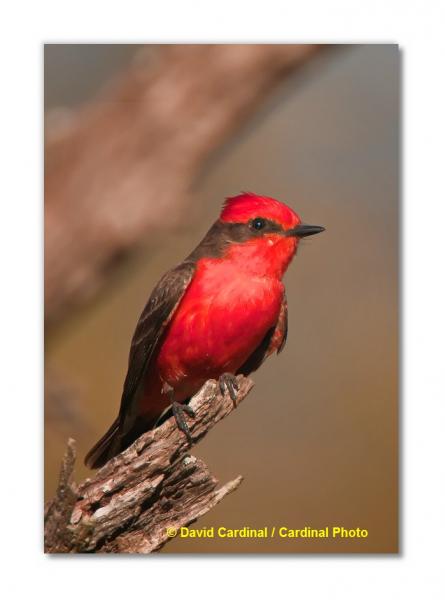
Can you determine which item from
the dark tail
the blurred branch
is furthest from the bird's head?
the dark tail

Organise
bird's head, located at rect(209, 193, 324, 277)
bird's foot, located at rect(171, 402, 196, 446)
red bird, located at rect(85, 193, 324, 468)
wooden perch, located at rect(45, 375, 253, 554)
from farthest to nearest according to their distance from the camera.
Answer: bird's head, located at rect(209, 193, 324, 277) → red bird, located at rect(85, 193, 324, 468) → bird's foot, located at rect(171, 402, 196, 446) → wooden perch, located at rect(45, 375, 253, 554)

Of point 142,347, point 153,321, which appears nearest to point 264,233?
point 153,321

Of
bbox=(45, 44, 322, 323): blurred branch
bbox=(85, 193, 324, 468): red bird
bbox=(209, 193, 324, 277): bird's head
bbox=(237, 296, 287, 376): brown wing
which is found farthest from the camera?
Answer: bbox=(237, 296, 287, 376): brown wing

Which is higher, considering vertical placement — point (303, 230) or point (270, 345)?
point (303, 230)

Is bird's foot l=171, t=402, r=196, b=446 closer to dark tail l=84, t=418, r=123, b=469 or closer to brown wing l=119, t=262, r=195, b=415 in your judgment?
brown wing l=119, t=262, r=195, b=415

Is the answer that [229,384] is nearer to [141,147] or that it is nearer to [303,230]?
[303,230]

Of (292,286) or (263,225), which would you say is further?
(292,286)

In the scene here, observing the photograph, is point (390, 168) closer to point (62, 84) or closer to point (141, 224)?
point (141, 224)
